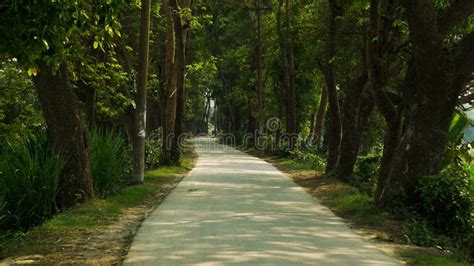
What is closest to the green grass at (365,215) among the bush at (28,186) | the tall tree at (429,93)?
the tall tree at (429,93)

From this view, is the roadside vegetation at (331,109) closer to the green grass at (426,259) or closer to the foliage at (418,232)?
the foliage at (418,232)

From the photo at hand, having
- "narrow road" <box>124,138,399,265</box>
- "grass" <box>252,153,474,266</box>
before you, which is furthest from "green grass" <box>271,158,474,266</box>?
"narrow road" <box>124,138,399,265</box>

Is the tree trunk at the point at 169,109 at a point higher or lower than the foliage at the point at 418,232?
higher

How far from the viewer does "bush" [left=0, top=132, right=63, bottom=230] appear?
10312 millimetres

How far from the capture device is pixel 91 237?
877 cm

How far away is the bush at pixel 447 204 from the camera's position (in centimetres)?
1046

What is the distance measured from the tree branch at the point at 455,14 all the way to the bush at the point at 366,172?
7595 mm

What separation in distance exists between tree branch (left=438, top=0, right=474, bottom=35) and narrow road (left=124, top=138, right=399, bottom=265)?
4.42m

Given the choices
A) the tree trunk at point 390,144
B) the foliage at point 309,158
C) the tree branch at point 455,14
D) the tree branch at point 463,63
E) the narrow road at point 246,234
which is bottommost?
the narrow road at point 246,234

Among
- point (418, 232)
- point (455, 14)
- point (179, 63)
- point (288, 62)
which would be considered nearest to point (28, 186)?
point (418, 232)

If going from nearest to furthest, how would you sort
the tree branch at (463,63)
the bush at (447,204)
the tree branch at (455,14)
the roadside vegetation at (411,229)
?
the roadside vegetation at (411,229) → the bush at (447,204) → the tree branch at (463,63) → the tree branch at (455,14)

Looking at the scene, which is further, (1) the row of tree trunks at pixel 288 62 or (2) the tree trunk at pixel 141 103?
(1) the row of tree trunks at pixel 288 62

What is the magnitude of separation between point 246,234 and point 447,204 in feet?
13.1

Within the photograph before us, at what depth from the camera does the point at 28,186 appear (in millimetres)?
10562
